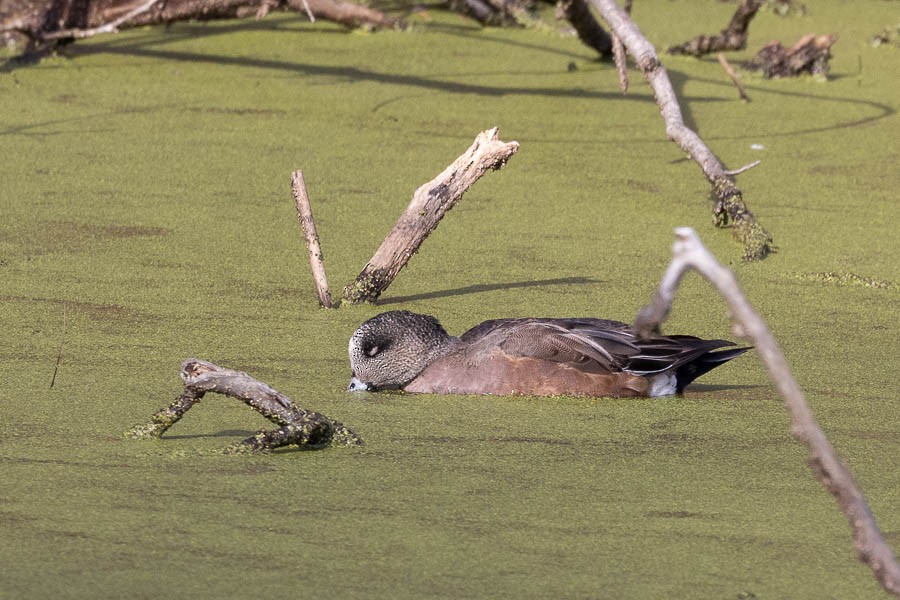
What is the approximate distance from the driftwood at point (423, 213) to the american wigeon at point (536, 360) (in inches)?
28.7

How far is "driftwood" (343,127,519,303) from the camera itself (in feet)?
15.5

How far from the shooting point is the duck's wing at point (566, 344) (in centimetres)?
384

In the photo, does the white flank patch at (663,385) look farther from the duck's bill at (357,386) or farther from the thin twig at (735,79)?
the thin twig at (735,79)

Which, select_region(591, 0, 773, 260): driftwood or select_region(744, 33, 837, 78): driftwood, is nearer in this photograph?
select_region(591, 0, 773, 260): driftwood

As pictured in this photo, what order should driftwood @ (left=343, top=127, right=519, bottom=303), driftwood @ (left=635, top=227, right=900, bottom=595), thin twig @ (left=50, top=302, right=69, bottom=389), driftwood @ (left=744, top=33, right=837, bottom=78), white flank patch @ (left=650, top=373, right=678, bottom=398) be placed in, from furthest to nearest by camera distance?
driftwood @ (left=744, top=33, right=837, bottom=78), driftwood @ (left=343, top=127, right=519, bottom=303), white flank patch @ (left=650, top=373, right=678, bottom=398), thin twig @ (left=50, top=302, right=69, bottom=389), driftwood @ (left=635, top=227, right=900, bottom=595)

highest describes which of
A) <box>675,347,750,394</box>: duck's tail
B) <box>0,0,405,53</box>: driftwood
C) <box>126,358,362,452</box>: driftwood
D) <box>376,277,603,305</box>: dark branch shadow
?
<box>0,0,405,53</box>: driftwood

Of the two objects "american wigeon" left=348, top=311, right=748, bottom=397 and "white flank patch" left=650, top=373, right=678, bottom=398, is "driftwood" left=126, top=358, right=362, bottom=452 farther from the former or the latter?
"white flank patch" left=650, top=373, right=678, bottom=398

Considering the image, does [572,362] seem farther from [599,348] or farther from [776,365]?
[776,365]

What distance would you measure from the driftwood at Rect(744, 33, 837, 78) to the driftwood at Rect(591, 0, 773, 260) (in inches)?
108

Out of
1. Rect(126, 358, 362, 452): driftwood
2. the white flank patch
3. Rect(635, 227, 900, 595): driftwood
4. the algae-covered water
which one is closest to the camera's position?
Rect(635, 227, 900, 595): driftwood

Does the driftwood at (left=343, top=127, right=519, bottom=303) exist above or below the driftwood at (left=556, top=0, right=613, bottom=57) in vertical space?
below

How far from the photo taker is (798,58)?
8156 mm

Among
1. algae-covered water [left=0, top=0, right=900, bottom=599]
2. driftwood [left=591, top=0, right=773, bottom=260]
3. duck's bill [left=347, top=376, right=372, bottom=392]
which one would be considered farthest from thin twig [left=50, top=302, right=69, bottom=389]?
driftwood [left=591, top=0, right=773, bottom=260]

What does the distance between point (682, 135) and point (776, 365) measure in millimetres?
4109
